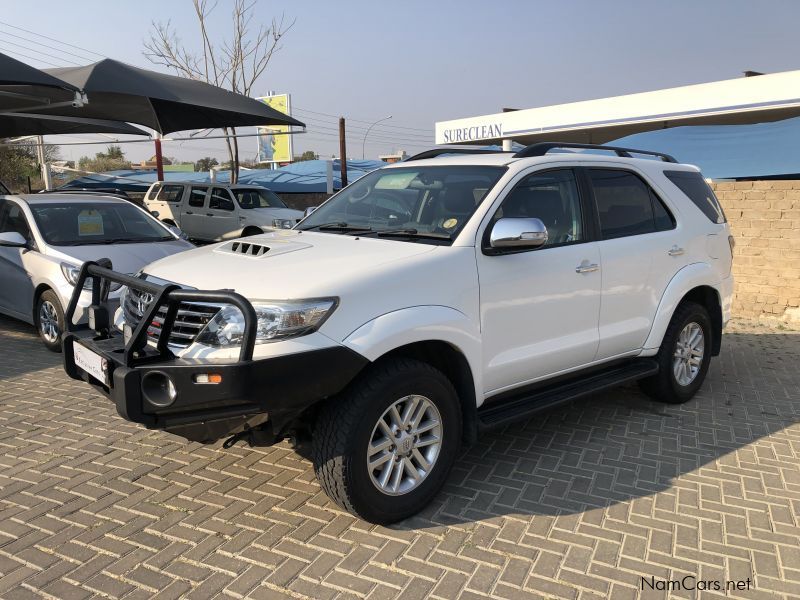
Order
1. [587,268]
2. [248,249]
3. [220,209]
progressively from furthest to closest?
[220,209] → [587,268] → [248,249]

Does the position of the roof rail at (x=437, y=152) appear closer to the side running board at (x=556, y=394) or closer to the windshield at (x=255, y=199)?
the side running board at (x=556, y=394)

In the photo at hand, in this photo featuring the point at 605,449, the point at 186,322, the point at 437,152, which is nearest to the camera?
the point at 186,322

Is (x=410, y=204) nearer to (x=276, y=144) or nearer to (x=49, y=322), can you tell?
(x=49, y=322)

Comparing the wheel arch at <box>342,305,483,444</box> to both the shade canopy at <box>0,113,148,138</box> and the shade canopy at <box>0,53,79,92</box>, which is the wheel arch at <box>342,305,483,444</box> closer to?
the shade canopy at <box>0,53,79,92</box>

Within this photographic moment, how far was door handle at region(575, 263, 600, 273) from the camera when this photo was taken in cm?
413

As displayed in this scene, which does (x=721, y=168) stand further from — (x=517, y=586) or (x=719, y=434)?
(x=517, y=586)

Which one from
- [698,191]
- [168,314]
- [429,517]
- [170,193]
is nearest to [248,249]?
[168,314]

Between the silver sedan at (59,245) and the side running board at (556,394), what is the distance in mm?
4000

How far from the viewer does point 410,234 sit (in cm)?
378

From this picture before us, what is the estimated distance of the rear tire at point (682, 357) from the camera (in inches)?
199

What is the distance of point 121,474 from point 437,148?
3095 millimetres

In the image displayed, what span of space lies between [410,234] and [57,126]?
14716 mm

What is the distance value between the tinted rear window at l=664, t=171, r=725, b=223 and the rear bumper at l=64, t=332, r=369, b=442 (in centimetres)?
357

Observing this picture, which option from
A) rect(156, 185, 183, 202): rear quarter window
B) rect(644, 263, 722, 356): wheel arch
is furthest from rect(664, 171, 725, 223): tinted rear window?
rect(156, 185, 183, 202): rear quarter window
